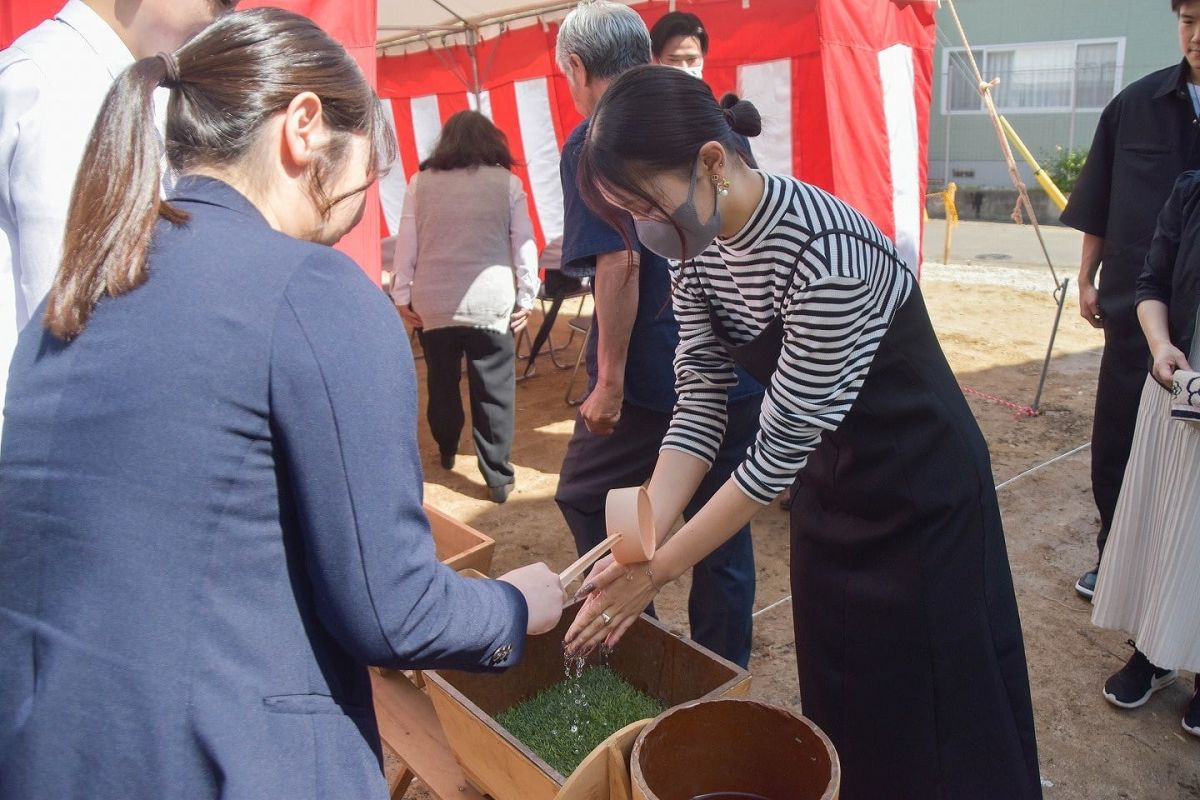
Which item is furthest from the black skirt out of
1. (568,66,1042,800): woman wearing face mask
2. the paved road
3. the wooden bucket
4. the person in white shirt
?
the paved road

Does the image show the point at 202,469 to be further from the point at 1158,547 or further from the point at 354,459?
the point at 1158,547

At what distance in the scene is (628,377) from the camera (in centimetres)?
223

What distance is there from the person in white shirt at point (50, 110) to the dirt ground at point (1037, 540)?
5.18ft

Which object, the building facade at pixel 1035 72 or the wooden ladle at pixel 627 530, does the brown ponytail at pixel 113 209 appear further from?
the building facade at pixel 1035 72

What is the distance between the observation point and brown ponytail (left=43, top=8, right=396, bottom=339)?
2.63 ft

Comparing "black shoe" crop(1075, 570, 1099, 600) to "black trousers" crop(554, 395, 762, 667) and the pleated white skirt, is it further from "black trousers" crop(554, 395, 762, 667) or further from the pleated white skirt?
"black trousers" crop(554, 395, 762, 667)

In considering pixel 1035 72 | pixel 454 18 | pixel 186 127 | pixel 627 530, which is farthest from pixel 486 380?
pixel 1035 72

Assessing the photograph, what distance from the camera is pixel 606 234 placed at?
2.18 meters

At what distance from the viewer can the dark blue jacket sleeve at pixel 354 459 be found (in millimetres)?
791

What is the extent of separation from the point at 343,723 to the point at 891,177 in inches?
175

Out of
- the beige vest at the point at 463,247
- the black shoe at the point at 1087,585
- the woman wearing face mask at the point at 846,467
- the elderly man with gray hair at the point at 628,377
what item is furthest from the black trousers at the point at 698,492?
the beige vest at the point at 463,247

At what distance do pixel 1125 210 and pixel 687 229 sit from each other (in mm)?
2127

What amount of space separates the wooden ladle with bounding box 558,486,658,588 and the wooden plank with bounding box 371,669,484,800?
494mm

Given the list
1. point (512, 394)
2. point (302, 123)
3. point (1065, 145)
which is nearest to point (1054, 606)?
point (512, 394)
